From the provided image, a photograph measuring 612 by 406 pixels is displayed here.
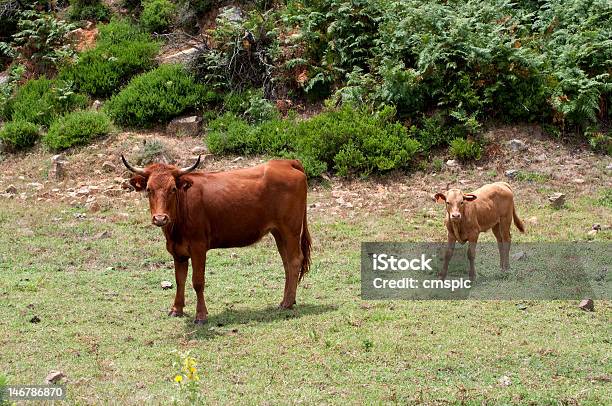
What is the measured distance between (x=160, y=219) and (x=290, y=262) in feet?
6.65

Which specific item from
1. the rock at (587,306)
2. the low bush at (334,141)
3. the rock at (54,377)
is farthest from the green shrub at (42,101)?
the rock at (587,306)

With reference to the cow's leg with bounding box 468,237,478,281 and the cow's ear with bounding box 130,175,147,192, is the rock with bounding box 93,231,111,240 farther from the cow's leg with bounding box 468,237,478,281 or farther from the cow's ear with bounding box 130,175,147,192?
the cow's leg with bounding box 468,237,478,281

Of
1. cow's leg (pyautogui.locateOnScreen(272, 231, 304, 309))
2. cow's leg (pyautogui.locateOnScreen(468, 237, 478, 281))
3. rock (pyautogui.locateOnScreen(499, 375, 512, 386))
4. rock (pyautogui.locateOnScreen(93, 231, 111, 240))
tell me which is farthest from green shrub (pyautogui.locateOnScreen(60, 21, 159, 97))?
rock (pyautogui.locateOnScreen(499, 375, 512, 386))

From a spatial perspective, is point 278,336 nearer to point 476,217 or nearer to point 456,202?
point 456,202

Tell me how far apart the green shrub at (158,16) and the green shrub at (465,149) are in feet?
30.3

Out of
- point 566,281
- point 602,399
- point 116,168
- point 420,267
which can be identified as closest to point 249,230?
point 420,267

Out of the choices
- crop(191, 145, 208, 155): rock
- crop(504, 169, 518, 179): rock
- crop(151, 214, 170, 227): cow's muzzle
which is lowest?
crop(191, 145, 208, 155): rock

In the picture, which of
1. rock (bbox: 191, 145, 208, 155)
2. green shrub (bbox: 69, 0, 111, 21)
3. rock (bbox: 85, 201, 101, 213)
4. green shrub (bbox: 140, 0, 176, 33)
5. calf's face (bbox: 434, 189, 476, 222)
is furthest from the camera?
green shrub (bbox: 69, 0, 111, 21)

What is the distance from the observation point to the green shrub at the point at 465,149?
16.9m

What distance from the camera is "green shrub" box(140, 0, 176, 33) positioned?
22.6m

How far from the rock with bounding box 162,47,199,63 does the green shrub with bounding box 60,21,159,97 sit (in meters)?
0.43

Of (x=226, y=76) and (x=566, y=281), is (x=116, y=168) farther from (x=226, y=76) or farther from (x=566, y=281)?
(x=566, y=281)

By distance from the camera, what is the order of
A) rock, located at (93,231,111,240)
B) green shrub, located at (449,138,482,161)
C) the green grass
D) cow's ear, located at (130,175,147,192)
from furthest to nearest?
green shrub, located at (449,138,482,161)
rock, located at (93,231,111,240)
cow's ear, located at (130,175,147,192)
the green grass

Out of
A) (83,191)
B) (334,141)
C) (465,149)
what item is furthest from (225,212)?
(465,149)
